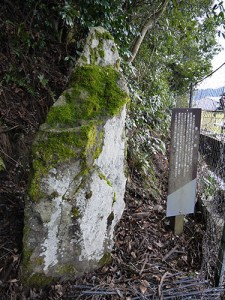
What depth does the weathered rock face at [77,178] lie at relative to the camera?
1.89m

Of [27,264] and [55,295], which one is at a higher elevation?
[27,264]

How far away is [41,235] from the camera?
1.92 metres

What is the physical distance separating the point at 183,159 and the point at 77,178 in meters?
1.30

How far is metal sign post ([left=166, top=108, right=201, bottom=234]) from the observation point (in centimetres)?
259

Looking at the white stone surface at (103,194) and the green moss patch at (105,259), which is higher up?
the white stone surface at (103,194)

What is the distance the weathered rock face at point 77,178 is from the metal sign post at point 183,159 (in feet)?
2.22

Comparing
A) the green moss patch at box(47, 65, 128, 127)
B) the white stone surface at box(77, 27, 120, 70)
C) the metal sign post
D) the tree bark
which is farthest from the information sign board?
the tree bark

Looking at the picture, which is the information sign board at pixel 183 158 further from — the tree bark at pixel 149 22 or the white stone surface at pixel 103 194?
the tree bark at pixel 149 22

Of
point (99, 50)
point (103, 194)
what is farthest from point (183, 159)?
point (99, 50)

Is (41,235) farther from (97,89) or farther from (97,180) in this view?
(97,89)

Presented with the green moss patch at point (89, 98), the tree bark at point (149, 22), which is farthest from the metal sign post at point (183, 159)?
the tree bark at point (149, 22)

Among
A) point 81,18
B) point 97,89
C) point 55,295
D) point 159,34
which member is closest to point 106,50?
point 97,89

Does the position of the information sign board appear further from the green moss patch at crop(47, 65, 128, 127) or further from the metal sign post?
the green moss patch at crop(47, 65, 128, 127)

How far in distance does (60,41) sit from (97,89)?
2665mm
